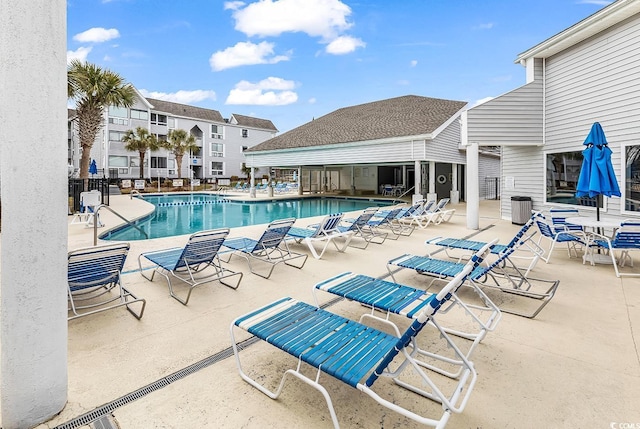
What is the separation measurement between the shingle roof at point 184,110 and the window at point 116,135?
4.95 m

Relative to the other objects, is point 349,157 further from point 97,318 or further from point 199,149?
point 199,149

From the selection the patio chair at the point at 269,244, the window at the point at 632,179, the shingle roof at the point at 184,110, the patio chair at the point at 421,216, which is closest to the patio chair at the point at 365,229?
the patio chair at the point at 421,216

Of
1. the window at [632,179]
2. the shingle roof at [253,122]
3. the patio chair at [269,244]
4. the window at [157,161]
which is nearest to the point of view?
the patio chair at [269,244]

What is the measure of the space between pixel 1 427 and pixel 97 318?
1.87 meters

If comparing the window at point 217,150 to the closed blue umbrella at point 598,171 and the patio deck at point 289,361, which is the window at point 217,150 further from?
the closed blue umbrella at point 598,171

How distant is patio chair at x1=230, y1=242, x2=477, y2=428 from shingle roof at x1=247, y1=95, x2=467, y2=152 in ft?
54.7

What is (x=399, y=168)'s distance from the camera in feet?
105

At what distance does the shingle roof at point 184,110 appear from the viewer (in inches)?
1542

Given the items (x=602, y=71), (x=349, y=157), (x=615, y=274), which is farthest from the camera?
(x=349, y=157)

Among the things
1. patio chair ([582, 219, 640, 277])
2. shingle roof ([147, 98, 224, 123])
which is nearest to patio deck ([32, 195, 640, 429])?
patio chair ([582, 219, 640, 277])

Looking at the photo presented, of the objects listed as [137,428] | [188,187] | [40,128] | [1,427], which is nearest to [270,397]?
[137,428]

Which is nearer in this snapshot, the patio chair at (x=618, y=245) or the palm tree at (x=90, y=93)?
the patio chair at (x=618, y=245)

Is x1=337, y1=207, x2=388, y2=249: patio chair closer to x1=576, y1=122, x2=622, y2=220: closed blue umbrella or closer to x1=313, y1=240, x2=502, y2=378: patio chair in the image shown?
x1=313, y1=240, x2=502, y2=378: patio chair

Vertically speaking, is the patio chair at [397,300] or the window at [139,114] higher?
the window at [139,114]
